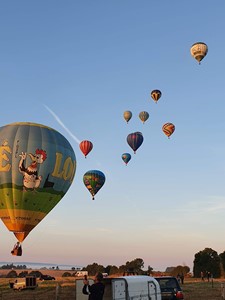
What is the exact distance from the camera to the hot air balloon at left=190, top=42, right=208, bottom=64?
201 feet

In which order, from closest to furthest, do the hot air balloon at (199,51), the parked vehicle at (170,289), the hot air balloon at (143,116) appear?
the parked vehicle at (170,289) → the hot air balloon at (199,51) → the hot air balloon at (143,116)

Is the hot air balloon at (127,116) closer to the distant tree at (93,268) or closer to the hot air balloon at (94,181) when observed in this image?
the hot air balloon at (94,181)

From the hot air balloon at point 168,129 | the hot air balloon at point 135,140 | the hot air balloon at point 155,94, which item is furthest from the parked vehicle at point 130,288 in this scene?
the hot air balloon at point 155,94

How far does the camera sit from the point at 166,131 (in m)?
69.7

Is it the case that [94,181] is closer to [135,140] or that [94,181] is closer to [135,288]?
[135,140]

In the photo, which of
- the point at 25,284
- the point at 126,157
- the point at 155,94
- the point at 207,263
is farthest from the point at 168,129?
the point at 25,284

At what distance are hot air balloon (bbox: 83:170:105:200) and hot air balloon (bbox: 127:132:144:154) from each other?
21.2 ft

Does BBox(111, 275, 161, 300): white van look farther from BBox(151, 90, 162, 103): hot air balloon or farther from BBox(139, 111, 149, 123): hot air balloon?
BBox(139, 111, 149, 123): hot air balloon

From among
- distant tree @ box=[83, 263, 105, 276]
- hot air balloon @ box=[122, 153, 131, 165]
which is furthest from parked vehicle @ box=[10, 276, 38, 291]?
distant tree @ box=[83, 263, 105, 276]

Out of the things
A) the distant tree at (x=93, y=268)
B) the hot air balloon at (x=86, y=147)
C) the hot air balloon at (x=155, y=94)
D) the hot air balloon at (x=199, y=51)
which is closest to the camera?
the hot air balloon at (x=199, y=51)

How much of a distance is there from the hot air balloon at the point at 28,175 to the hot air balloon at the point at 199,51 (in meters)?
29.3

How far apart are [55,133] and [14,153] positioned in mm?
4439

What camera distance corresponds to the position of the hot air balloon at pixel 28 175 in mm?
37031

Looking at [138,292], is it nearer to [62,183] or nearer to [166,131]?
[62,183]
